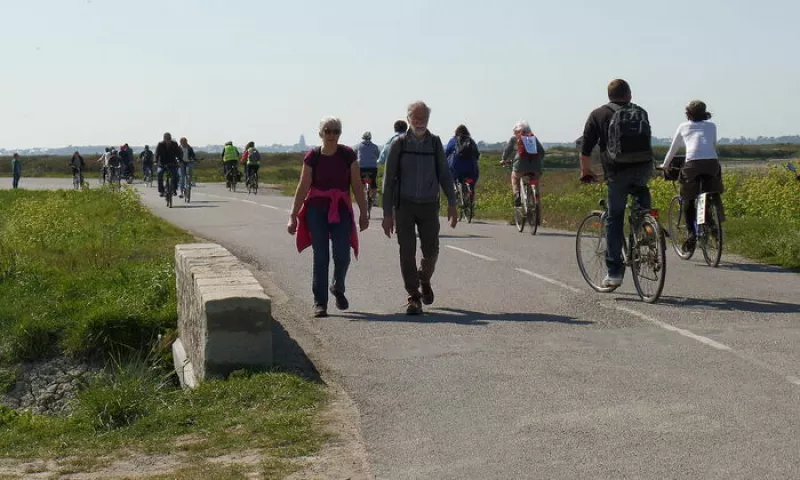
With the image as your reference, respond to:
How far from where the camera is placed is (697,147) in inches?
539

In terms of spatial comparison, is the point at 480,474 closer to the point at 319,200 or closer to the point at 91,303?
the point at 319,200

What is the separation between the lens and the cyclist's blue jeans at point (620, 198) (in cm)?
1106

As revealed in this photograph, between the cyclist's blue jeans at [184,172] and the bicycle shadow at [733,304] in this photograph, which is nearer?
the bicycle shadow at [733,304]

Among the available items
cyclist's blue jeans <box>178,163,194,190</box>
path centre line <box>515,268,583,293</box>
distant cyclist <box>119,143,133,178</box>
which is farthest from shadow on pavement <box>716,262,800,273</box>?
distant cyclist <box>119,143,133,178</box>

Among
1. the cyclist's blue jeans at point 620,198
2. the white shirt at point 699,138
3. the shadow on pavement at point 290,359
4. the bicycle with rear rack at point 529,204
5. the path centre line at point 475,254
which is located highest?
the white shirt at point 699,138

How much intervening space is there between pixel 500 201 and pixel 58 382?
21.3m

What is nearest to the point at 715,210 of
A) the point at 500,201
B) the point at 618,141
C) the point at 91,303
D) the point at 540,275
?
the point at 540,275

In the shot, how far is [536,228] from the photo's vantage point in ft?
64.8

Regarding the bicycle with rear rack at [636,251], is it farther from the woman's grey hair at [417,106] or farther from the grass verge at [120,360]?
the grass verge at [120,360]

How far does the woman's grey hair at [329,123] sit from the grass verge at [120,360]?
2.60m

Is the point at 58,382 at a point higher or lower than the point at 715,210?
lower

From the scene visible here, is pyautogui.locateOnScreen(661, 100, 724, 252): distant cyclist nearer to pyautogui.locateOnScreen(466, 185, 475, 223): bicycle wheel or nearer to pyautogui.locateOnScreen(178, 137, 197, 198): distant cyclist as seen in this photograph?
pyautogui.locateOnScreen(466, 185, 475, 223): bicycle wheel

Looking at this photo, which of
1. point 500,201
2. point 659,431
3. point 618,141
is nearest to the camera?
point 659,431

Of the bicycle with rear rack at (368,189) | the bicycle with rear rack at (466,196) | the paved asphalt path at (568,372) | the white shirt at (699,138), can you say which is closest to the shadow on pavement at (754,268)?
the paved asphalt path at (568,372)
